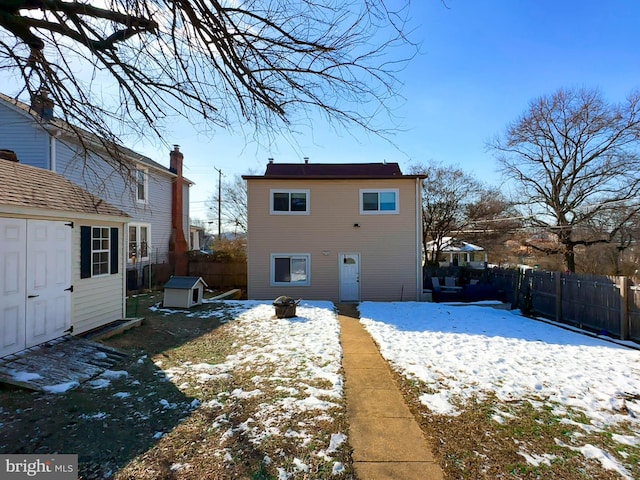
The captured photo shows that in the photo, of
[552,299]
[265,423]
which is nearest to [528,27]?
[265,423]

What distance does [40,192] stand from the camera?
6.14m

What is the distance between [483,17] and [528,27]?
206 cm

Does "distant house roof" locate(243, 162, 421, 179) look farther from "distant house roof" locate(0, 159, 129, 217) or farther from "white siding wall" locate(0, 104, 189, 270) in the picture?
"distant house roof" locate(0, 159, 129, 217)

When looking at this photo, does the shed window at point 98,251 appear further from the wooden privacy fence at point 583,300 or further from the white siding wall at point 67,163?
the wooden privacy fence at point 583,300

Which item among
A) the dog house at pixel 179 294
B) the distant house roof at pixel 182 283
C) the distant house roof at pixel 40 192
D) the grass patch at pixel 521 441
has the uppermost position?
Result: the distant house roof at pixel 40 192

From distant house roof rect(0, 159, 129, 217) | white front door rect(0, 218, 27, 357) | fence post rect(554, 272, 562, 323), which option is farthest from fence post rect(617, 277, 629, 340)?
white front door rect(0, 218, 27, 357)

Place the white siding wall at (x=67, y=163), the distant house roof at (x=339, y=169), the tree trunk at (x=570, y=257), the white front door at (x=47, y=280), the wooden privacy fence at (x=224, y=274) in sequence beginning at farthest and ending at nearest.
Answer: the tree trunk at (x=570, y=257) → the wooden privacy fence at (x=224, y=274) → the distant house roof at (x=339, y=169) → the white siding wall at (x=67, y=163) → the white front door at (x=47, y=280)

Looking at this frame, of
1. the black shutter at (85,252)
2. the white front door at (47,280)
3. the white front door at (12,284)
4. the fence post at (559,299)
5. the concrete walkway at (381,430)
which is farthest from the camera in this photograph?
the fence post at (559,299)

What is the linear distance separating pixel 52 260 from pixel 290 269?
27.8 ft

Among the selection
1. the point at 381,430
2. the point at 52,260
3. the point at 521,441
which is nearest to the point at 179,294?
the point at 52,260

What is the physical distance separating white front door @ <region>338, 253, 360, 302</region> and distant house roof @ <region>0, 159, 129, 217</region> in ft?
26.9

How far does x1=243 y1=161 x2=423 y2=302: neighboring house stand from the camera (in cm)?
1341

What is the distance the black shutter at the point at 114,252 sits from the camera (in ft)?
25.3

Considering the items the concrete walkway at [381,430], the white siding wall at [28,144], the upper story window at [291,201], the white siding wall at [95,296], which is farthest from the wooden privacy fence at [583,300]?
the white siding wall at [28,144]
